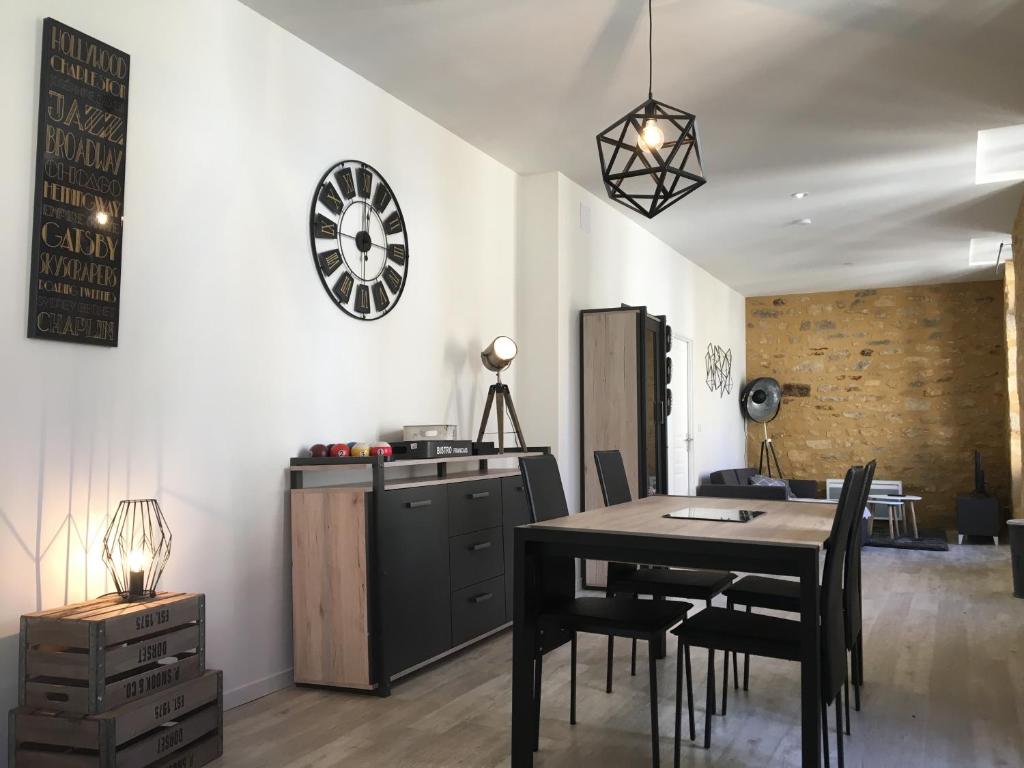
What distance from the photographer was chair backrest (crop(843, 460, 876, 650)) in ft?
9.18

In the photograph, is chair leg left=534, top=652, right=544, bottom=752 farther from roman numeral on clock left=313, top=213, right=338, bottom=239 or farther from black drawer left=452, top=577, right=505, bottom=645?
roman numeral on clock left=313, top=213, right=338, bottom=239

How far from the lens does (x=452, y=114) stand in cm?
470

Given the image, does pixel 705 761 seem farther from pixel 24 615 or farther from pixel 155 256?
pixel 155 256

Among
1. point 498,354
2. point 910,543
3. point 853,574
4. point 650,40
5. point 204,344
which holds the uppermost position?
point 650,40

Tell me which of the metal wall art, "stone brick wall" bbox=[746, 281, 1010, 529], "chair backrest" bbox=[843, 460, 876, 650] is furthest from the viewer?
"stone brick wall" bbox=[746, 281, 1010, 529]

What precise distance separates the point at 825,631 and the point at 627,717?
3.42ft

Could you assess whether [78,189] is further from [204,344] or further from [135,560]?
[135,560]

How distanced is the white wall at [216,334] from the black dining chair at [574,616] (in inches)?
46.9

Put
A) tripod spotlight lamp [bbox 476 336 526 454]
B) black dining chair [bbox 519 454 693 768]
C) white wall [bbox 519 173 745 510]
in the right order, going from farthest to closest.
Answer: white wall [bbox 519 173 745 510] → tripod spotlight lamp [bbox 476 336 526 454] → black dining chair [bbox 519 454 693 768]

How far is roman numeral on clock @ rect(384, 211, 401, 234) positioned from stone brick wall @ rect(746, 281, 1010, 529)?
7803 mm

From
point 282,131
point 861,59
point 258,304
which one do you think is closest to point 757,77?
point 861,59

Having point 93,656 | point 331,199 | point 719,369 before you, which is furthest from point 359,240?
point 719,369

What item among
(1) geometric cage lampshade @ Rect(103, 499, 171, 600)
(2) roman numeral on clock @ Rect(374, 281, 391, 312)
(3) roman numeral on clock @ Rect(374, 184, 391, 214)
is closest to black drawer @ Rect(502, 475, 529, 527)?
(2) roman numeral on clock @ Rect(374, 281, 391, 312)

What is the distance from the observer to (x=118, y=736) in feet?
7.73
